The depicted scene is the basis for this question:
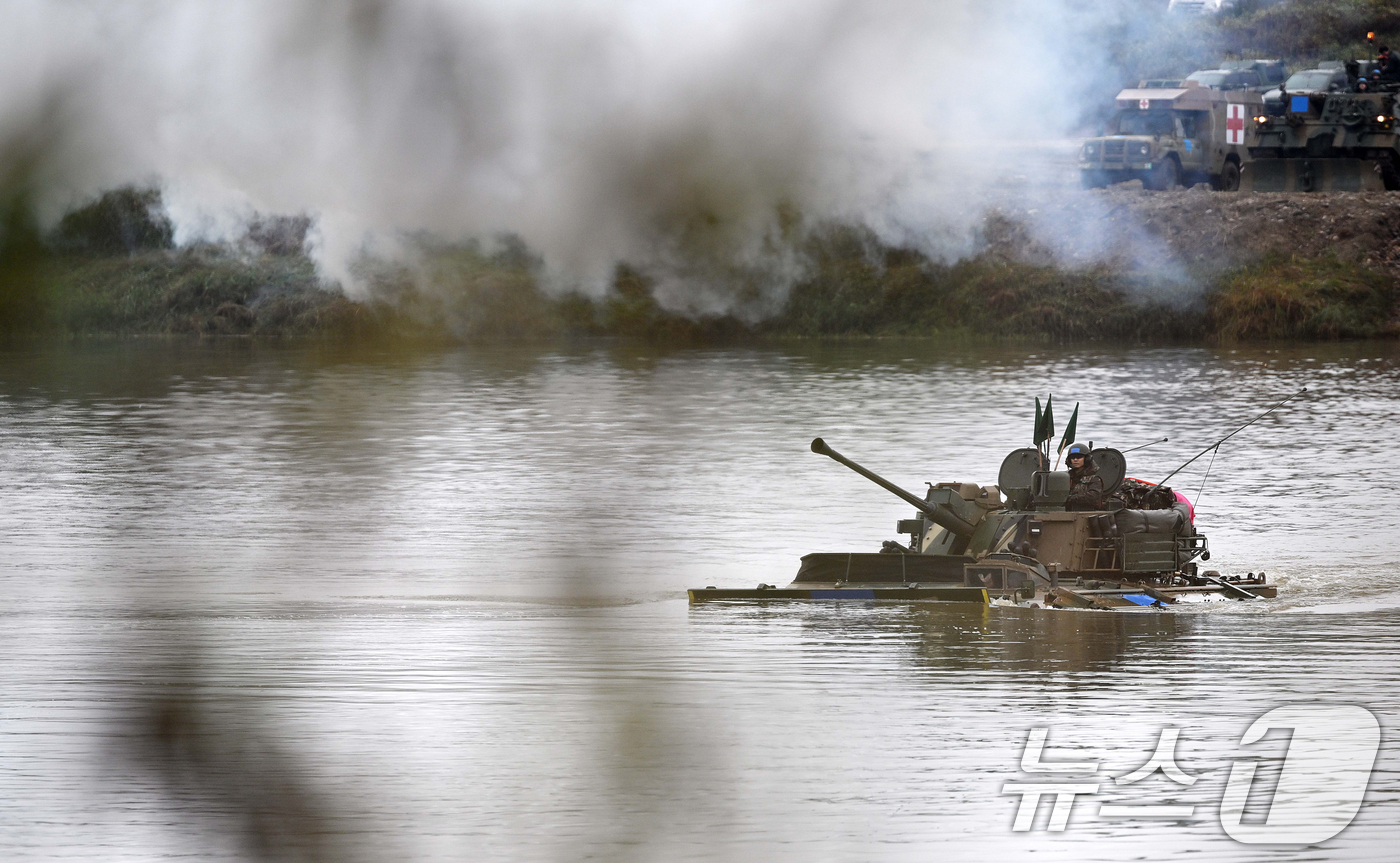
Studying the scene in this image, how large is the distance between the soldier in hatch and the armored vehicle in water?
0.10ft

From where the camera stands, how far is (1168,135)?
2143 inches

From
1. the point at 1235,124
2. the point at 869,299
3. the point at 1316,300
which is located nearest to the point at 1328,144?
the point at 1235,124

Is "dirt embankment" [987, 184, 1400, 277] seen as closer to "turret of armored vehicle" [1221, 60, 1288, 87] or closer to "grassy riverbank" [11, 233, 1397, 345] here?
"grassy riverbank" [11, 233, 1397, 345]

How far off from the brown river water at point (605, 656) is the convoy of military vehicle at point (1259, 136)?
1431 cm

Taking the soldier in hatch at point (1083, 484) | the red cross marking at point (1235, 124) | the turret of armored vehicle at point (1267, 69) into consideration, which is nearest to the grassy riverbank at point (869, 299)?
the red cross marking at point (1235, 124)

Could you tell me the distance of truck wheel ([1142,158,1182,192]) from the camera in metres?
55.4

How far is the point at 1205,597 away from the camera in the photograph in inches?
851

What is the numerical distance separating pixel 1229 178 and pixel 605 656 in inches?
1729

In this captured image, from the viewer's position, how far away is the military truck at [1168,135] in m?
53.8

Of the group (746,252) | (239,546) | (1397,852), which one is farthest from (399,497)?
(746,252)

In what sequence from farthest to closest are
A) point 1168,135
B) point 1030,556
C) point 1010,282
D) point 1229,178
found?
point 1010,282
point 1229,178
point 1168,135
point 1030,556

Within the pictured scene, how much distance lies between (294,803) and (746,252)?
4433 centimetres

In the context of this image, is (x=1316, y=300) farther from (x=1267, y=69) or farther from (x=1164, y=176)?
(x=1267, y=69)

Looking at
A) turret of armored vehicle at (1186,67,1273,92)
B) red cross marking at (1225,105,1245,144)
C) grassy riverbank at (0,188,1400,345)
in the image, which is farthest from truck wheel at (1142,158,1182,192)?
turret of armored vehicle at (1186,67,1273,92)
